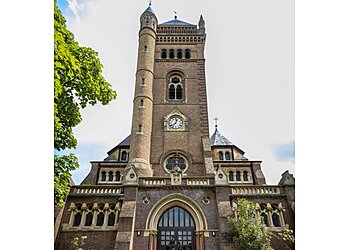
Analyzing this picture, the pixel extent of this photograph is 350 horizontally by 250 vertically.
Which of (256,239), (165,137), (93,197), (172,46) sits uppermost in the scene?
(172,46)

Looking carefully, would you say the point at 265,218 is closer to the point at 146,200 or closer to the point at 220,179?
the point at 220,179

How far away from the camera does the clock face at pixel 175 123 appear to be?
1021 inches

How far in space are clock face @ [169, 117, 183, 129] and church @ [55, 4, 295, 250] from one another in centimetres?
9

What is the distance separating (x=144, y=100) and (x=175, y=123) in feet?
11.9

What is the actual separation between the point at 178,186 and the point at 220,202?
283cm

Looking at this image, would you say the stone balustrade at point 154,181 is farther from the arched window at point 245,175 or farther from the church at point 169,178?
the arched window at point 245,175

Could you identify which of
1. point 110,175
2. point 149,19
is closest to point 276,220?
point 110,175

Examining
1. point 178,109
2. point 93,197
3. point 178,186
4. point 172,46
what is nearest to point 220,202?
point 178,186

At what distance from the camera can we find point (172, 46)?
31516 mm

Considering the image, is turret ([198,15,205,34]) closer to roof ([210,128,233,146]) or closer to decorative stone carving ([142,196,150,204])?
roof ([210,128,233,146])

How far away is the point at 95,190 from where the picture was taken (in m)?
19.0

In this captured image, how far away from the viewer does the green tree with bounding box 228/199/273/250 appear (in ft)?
48.1

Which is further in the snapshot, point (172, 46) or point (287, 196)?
point (172, 46)
